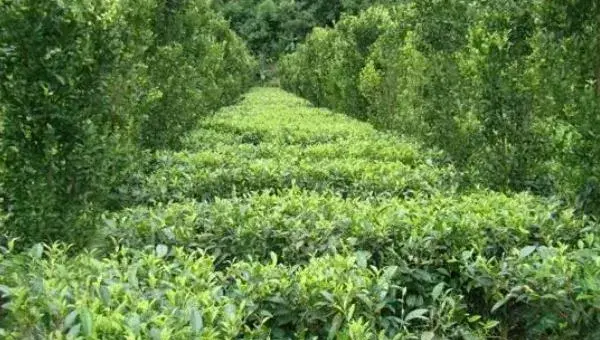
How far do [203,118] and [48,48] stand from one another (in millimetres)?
10105

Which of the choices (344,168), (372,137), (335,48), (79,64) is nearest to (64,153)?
(79,64)

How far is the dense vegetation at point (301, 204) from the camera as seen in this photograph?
11.5 ft

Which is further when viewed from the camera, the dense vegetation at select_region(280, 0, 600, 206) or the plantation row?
the dense vegetation at select_region(280, 0, 600, 206)

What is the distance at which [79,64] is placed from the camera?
15.8 ft

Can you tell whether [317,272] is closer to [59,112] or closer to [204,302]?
[204,302]

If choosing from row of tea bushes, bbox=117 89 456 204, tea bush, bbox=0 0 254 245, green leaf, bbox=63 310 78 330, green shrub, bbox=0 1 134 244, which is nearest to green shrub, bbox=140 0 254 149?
row of tea bushes, bbox=117 89 456 204

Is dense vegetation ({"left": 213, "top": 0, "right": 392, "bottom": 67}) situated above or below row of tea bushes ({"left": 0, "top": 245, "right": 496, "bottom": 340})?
below

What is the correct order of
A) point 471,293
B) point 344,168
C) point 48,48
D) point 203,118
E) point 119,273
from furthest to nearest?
point 203,118, point 344,168, point 48,48, point 471,293, point 119,273

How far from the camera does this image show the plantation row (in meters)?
3.12

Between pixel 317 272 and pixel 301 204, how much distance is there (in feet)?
6.15

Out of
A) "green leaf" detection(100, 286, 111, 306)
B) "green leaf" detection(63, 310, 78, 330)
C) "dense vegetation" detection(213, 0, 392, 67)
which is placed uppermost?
"green leaf" detection(63, 310, 78, 330)

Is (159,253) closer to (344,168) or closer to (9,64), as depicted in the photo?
(9,64)

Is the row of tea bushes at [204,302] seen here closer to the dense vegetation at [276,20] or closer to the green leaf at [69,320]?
the green leaf at [69,320]

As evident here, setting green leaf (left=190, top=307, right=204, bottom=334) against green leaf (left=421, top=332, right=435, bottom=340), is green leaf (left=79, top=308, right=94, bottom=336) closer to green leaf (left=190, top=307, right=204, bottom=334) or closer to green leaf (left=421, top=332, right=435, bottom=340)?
green leaf (left=190, top=307, right=204, bottom=334)
